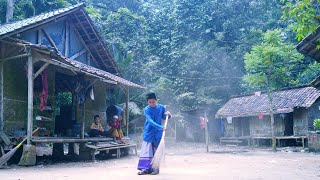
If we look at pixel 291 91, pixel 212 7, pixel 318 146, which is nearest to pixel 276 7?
pixel 212 7

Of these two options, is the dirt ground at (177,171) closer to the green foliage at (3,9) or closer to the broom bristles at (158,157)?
the broom bristles at (158,157)

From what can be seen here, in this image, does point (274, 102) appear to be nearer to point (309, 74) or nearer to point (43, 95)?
point (309, 74)

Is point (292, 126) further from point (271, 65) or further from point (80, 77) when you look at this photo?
point (80, 77)

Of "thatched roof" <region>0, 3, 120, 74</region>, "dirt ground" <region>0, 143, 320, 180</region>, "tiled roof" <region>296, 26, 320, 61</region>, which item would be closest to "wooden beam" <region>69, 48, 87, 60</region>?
"thatched roof" <region>0, 3, 120, 74</region>

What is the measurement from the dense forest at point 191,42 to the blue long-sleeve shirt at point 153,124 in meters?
15.7

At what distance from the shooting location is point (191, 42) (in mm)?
31344

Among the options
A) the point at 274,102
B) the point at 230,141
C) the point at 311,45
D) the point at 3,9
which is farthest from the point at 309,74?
the point at 3,9

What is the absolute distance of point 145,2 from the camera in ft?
125

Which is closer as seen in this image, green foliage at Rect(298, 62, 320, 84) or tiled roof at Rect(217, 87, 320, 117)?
tiled roof at Rect(217, 87, 320, 117)

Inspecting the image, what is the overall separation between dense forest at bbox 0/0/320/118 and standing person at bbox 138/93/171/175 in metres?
15.7

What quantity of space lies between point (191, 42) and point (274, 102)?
10.7 metres

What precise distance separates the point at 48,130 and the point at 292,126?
17.2 m

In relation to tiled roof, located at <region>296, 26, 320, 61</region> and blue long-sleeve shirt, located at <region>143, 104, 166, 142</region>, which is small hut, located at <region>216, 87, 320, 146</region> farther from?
blue long-sleeve shirt, located at <region>143, 104, 166, 142</region>

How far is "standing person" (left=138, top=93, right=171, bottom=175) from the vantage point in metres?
7.19
